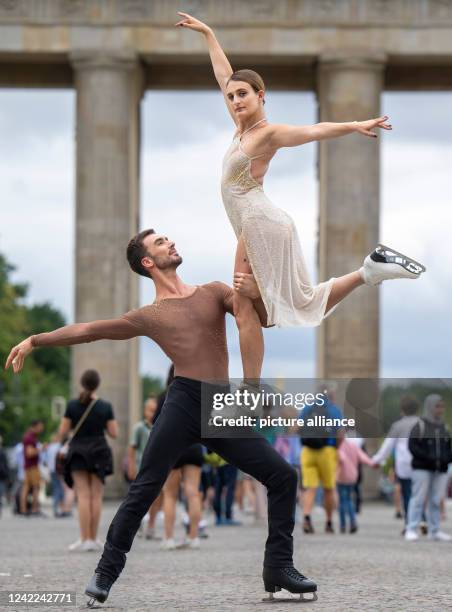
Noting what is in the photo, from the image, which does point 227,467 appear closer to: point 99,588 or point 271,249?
point 99,588

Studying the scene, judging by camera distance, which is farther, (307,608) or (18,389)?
(18,389)

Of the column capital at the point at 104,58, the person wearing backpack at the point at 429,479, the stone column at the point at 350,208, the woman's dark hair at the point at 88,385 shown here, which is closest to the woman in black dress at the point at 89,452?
the woman's dark hair at the point at 88,385

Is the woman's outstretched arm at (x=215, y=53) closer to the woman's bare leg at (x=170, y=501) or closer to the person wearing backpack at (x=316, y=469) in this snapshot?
the woman's bare leg at (x=170, y=501)

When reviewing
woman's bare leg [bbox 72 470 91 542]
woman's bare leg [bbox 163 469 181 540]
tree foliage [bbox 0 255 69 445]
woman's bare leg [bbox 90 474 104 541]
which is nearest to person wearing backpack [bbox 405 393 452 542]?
woman's bare leg [bbox 163 469 181 540]

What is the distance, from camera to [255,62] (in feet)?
144

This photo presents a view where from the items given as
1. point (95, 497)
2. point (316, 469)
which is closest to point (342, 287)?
point (95, 497)

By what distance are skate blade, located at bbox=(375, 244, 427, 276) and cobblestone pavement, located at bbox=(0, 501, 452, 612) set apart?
2217 mm

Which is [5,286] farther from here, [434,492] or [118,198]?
[434,492]

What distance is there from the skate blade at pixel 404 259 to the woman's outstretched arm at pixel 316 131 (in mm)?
711

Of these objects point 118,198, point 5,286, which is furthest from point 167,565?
point 5,286

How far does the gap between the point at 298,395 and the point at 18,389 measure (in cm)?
9032

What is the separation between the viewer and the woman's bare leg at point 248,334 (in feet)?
33.6

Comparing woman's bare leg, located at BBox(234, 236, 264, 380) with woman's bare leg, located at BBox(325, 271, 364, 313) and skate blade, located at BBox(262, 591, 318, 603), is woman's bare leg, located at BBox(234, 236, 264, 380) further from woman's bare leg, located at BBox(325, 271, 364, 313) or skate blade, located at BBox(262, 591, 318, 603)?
skate blade, located at BBox(262, 591, 318, 603)

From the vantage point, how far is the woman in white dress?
33.2ft
